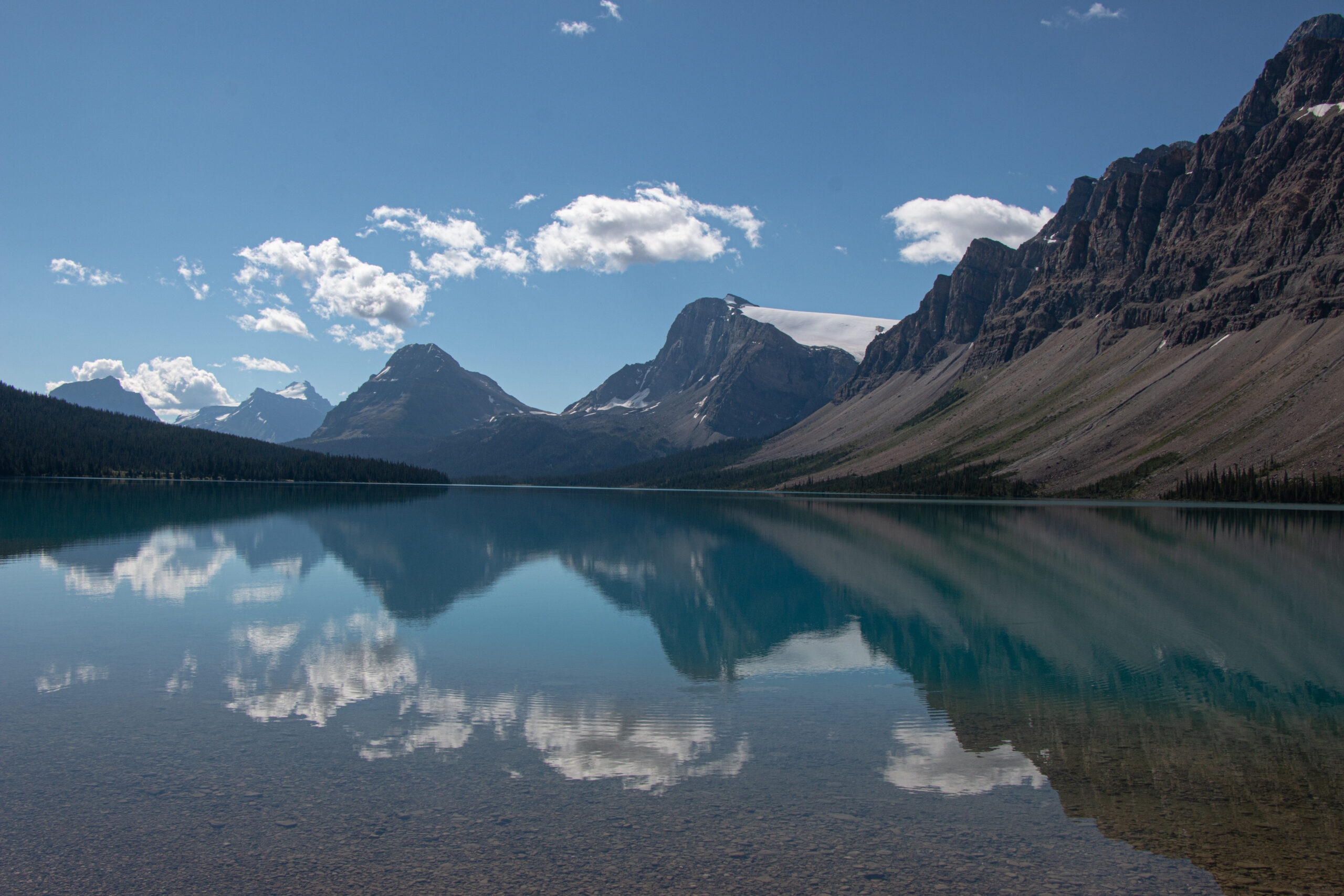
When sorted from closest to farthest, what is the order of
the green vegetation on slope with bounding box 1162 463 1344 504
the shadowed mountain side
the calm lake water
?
the calm lake water, the shadowed mountain side, the green vegetation on slope with bounding box 1162 463 1344 504

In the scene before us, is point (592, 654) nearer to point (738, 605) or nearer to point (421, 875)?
point (738, 605)

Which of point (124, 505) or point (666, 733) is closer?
point (666, 733)

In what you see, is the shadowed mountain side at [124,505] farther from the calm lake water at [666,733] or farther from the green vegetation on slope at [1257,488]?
the green vegetation on slope at [1257,488]

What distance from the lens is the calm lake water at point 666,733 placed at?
10.8 m

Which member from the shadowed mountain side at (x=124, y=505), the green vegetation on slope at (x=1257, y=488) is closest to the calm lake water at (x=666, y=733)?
the shadowed mountain side at (x=124, y=505)

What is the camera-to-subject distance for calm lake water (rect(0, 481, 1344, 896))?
10.8 m

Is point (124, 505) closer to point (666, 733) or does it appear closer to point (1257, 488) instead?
point (666, 733)

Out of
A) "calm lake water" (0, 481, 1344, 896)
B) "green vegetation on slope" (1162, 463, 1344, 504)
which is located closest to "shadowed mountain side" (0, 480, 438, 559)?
"calm lake water" (0, 481, 1344, 896)

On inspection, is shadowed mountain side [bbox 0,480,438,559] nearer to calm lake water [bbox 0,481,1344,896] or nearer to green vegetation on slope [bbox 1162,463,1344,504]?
calm lake water [bbox 0,481,1344,896]

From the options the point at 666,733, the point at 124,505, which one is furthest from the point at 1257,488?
the point at 124,505

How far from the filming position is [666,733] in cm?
1677

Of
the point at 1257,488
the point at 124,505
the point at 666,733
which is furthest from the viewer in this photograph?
the point at 1257,488

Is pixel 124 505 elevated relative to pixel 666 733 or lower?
elevated

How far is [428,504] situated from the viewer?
417 ft
